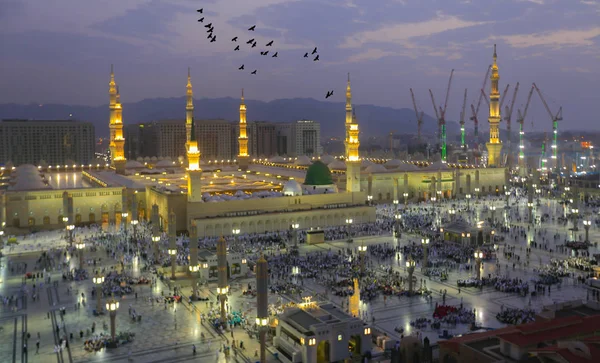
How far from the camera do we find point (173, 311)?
72.5 ft

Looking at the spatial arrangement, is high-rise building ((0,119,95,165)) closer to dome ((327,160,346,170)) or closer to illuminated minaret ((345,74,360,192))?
dome ((327,160,346,170))

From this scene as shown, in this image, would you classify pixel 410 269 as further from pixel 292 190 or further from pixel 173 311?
pixel 292 190

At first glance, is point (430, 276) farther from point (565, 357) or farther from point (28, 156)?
point (28, 156)

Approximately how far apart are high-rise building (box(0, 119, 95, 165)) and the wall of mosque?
193 feet

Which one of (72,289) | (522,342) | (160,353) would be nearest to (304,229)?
(72,289)

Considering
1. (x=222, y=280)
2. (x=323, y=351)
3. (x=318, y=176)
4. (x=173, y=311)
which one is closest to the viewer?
(x=323, y=351)

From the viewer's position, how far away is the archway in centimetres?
1659

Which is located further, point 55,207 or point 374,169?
point 374,169

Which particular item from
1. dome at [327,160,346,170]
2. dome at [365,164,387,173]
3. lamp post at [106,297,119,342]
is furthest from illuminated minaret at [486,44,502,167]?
lamp post at [106,297,119,342]

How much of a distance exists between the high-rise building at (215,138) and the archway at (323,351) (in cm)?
10997

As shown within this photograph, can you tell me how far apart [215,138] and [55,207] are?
281 feet

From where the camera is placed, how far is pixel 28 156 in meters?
101

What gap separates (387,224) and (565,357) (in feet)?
90.8

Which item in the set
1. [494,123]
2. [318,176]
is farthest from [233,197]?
[494,123]
